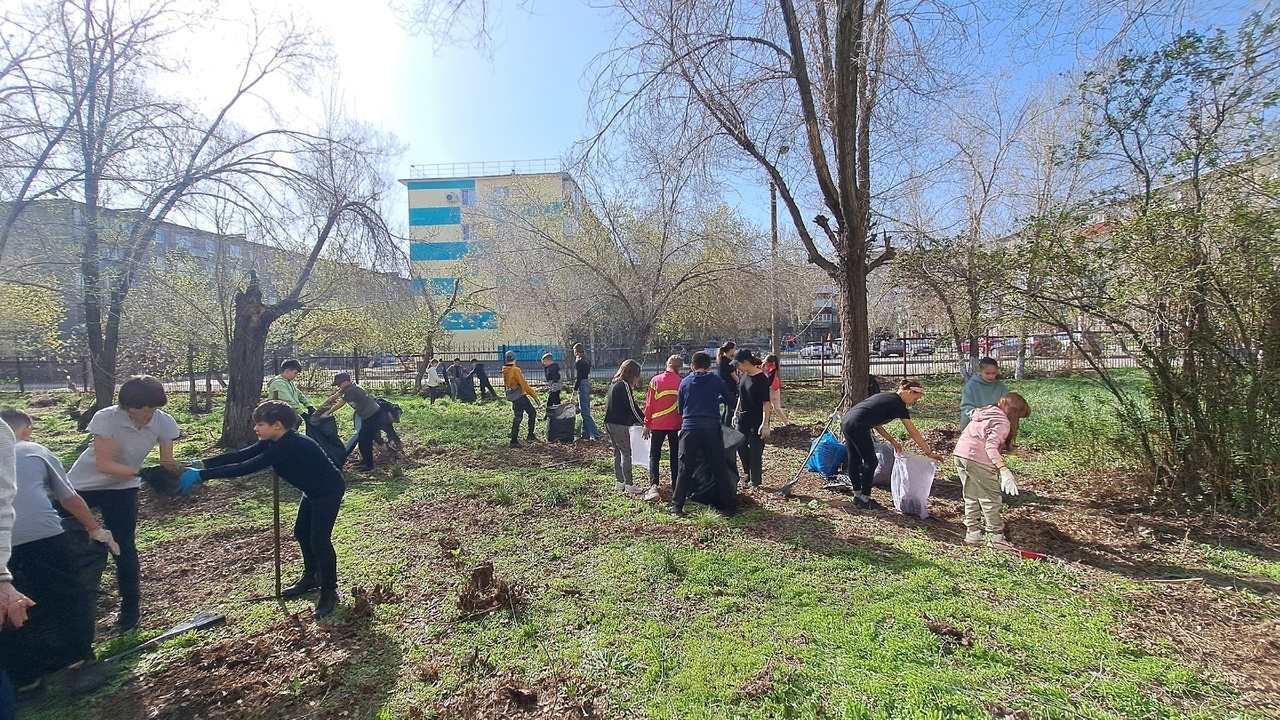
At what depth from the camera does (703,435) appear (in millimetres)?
5434

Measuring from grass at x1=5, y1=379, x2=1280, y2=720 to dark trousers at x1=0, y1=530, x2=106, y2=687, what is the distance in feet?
0.83

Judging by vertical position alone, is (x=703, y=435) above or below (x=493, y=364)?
below

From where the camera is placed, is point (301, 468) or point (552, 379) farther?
point (552, 379)

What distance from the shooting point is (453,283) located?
2262 centimetres

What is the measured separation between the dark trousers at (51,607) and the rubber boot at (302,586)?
1.07m

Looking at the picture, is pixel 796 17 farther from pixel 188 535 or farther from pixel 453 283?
pixel 453 283

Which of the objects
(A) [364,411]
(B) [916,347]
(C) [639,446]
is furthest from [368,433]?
(B) [916,347]

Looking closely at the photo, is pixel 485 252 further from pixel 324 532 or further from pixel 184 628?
pixel 184 628

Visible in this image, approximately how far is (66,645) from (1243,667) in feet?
20.8

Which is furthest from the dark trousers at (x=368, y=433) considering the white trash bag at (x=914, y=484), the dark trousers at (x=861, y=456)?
the white trash bag at (x=914, y=484)

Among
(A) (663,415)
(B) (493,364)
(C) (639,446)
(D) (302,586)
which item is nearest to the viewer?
(D) (302,586)

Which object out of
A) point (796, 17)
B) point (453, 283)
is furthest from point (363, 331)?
point (796, 17)

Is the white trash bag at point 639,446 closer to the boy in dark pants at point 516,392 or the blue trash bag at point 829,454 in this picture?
the blue trash bag at point 829,454

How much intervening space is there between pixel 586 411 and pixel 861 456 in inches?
218
